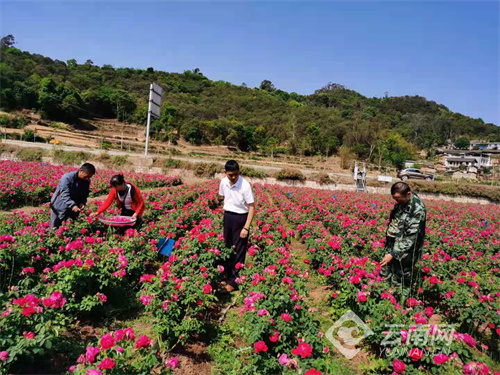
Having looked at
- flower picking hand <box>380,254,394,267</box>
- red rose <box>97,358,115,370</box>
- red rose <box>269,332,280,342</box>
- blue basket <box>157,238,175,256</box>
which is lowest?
blue basket <box>157,238,175,256</box>

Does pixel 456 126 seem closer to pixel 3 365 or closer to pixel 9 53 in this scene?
pixel 3 365

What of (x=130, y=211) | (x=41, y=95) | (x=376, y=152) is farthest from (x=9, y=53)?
(x=130, y=211)

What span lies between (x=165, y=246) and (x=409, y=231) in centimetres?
376

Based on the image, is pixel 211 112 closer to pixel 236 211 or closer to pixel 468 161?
pixel 468 161

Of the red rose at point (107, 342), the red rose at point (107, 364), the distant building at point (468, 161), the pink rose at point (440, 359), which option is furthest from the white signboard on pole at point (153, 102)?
the distant building at point (468, 161)

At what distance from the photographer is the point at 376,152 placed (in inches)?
2064

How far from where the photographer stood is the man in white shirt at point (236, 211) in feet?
13.6

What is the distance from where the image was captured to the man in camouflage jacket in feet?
12.0

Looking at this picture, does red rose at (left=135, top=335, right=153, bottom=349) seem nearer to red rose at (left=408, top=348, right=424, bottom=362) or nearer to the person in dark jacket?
red rose at (left=408, top=348, right=424, bottom=362)

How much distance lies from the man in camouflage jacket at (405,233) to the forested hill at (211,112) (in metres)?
45.1

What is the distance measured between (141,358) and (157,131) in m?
53.8

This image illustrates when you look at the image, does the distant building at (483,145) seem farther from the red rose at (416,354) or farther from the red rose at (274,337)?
the red rose at (274,337)

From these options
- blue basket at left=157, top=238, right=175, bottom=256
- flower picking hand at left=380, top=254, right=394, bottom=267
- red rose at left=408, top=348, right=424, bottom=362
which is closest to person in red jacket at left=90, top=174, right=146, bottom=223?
blue basket at left=157, top=238, right=175, bottom=256

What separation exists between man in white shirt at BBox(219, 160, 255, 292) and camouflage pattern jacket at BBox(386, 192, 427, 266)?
1.93 metres
